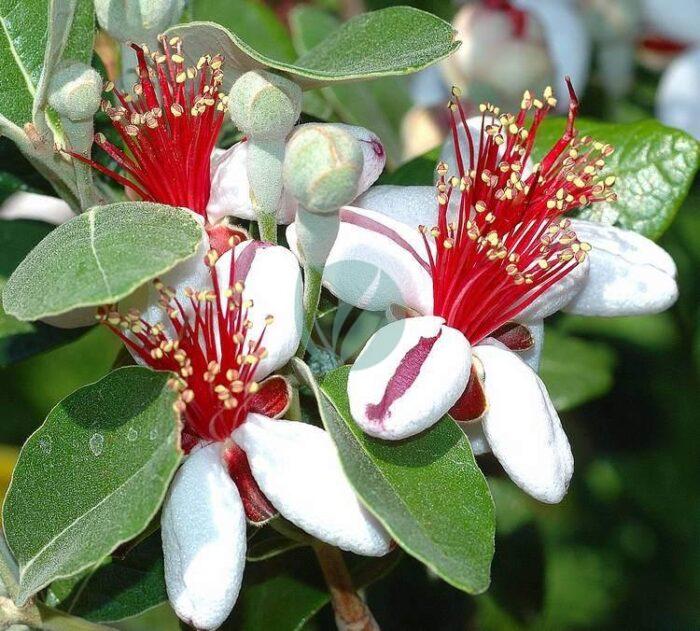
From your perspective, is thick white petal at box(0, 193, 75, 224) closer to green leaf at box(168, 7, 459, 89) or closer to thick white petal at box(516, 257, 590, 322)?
green leaf at box(168, 7, 459, 89)

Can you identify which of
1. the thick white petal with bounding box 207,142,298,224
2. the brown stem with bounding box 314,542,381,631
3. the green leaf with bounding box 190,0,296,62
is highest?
the thick white petal with bounding box 207,142,298,224

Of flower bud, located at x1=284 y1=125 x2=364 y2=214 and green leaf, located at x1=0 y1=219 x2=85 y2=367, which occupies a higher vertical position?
flower bud, located at x1=284 y1=125 x2=364 y2=214

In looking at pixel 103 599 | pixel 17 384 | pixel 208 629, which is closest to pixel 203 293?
pixel 208 629

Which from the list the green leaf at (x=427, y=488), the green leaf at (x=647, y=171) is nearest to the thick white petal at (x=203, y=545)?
the green leaf at (x=427, y=488)

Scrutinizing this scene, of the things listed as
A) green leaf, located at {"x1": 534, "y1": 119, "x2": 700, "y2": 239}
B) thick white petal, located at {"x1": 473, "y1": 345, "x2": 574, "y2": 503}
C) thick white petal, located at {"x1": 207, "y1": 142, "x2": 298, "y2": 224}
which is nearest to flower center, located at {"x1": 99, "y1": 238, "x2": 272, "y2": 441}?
thick white petal, located at {"x1": 207, "y1": 142, "x2": 298, "y2": 224}

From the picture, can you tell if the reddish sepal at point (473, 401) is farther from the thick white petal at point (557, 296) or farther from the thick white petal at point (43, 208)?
the thick white petal at point (43, 208)
